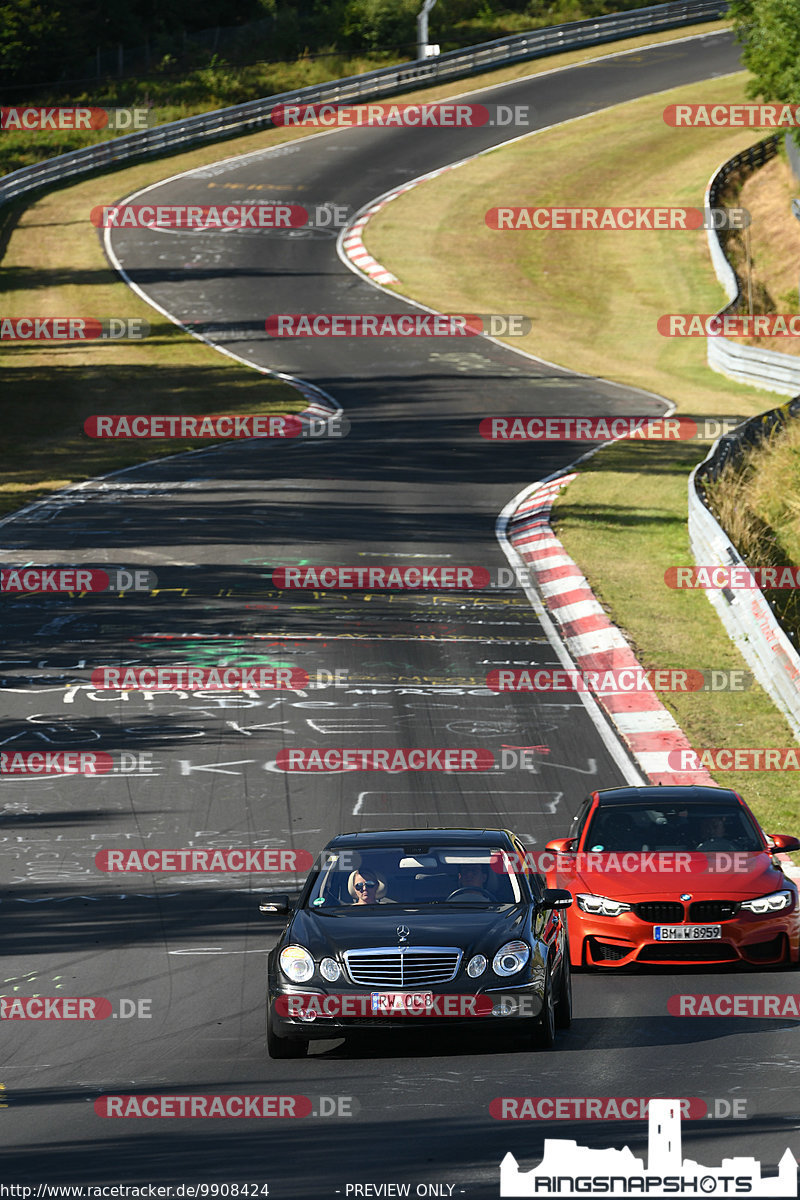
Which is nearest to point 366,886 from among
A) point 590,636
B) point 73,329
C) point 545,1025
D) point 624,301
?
point 545,1025

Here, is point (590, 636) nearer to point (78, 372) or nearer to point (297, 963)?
point (297, 963)

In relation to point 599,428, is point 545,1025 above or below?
above

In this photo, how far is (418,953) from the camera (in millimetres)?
9867

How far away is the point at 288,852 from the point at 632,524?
51.5ft

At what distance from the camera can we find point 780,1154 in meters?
7.61

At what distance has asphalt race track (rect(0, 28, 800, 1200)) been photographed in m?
8.25

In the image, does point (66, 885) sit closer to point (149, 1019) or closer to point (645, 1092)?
point (149, 1019)

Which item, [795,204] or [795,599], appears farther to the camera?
[795,204]

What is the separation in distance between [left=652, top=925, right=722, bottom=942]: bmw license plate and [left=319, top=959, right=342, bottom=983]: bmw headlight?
330cm

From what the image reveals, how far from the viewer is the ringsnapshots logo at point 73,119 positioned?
71.5 metres

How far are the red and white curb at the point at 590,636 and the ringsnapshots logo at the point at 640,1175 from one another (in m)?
9.64

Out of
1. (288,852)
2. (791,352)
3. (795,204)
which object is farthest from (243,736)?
(791,352)

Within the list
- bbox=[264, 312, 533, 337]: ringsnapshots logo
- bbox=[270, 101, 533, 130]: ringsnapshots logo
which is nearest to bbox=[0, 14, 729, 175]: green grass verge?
bbox=[270, 101, 533, 130]: ringsnapshots logo

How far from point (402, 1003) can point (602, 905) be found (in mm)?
3202
